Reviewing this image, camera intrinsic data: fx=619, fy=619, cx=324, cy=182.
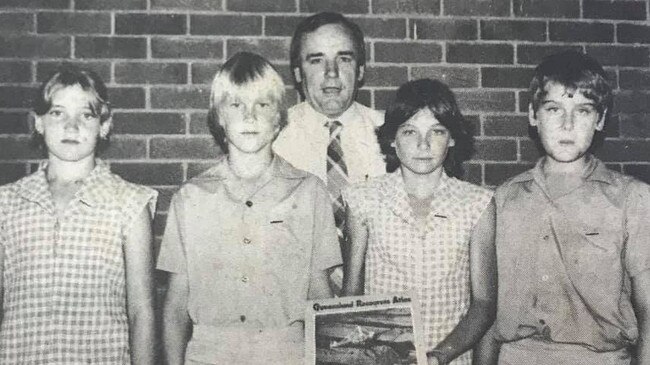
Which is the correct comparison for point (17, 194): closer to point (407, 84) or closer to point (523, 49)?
point (407, 84)

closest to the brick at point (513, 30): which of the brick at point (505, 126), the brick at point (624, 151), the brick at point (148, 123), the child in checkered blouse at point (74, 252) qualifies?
the brick at point (505, 126)

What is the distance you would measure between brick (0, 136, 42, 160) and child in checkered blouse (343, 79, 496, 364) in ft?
5.01

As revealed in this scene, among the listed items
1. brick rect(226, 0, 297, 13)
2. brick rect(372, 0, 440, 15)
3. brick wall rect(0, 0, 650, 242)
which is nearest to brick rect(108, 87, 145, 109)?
brick wall rect(0, 0, 650, 242)

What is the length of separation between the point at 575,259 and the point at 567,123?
23.3 inches

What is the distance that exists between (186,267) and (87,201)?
0.50m

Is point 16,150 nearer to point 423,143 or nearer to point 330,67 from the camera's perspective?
point 330,67

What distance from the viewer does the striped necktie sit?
2.95 metres

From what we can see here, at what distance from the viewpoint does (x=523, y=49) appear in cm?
324

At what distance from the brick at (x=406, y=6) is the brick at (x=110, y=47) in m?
1.19

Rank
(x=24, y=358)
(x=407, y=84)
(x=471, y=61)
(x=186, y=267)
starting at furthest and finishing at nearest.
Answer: (x=471, y=61) → (x=407, y=84) → (x=186, y=267) → (x=24, y=358)

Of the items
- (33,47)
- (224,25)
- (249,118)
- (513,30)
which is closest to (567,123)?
(513,30)

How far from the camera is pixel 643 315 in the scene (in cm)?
259

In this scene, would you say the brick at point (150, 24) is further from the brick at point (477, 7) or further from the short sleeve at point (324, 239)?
the brick at point (477, 7)

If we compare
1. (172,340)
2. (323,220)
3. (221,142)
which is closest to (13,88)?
(221,142)
